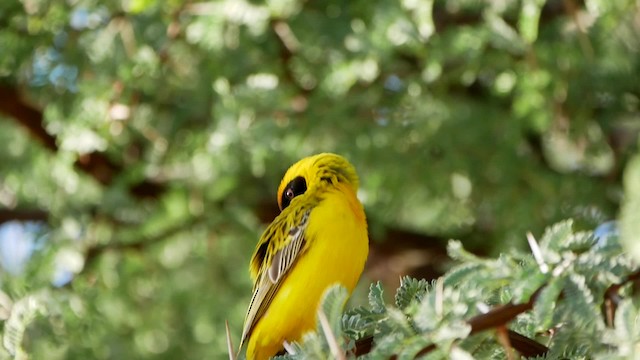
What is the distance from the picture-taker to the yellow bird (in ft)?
12.8

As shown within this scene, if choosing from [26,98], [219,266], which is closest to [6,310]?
[26,98]

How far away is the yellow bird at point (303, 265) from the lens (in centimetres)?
391

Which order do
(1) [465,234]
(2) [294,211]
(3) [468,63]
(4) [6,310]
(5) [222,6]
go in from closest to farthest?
(2) [294,211] → (4) [6,310] → (5) [222,6] → (3) [468,63] → (1) [465,234]

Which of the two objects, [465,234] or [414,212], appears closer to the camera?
[465,234]

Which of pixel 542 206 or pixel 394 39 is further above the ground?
pixel 394 39

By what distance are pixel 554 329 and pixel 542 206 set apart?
481 cm

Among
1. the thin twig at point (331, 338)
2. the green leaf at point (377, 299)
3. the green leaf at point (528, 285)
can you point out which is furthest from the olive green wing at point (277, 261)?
the green leaf at point (528, 285)

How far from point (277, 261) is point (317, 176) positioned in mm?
493

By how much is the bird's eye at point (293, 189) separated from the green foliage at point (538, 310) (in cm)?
239

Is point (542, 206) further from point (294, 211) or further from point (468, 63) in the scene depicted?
point (294, 211)

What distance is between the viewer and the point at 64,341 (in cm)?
541

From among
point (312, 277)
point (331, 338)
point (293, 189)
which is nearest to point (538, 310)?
point (331, 338)

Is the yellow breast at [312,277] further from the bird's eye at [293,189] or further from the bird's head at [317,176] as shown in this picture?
the bird's eye at [293,189]

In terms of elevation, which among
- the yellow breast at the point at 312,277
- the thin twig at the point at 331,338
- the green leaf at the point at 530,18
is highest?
the green leaf at the point at 530,18
